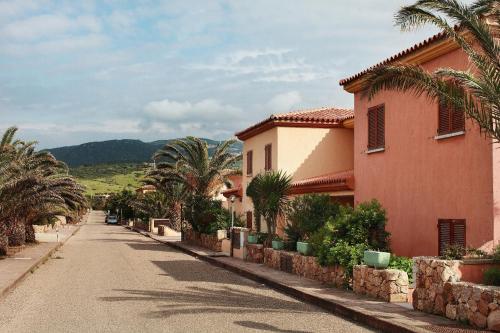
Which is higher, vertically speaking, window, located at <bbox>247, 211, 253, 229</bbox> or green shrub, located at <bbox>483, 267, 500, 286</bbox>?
window, located at <bbox>247, 211, 253, 229</bbox>

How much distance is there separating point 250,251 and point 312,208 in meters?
5.75

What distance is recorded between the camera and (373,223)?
16250mm

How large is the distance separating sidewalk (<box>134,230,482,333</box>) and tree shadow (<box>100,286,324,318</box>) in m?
0.53

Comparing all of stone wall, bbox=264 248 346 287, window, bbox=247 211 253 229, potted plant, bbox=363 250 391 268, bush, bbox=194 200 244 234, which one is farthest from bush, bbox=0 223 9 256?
potted plant, bbox=363 250 391 268

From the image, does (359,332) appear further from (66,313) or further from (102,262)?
(102,262)

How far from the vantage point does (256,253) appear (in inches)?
954

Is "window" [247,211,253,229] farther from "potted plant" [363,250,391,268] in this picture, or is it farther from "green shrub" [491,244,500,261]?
"green shrub" [491,244,500,261]

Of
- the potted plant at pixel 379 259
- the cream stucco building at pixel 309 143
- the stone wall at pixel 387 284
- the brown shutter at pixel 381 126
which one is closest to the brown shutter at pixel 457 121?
the brown shutter at pixel 381 126

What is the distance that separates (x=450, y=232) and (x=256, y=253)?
10.1 m

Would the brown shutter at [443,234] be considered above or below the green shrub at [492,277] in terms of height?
above

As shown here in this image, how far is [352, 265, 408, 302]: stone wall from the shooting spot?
13.1 metres

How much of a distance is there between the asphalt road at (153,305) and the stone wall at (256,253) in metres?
3.46

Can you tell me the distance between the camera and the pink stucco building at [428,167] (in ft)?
46.7

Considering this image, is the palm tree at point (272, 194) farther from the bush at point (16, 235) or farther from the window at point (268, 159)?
the bush at point (16, 235)
